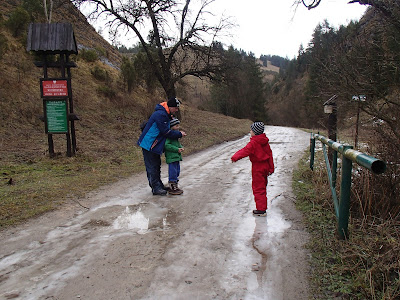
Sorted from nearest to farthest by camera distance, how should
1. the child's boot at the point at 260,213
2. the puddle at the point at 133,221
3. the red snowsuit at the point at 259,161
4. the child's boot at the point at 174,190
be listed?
the puddle at the point at 133,221 < the child's boot at the point at 260,213 < the red snowsuit at the point at 259,161 < the child's boot at the point at 174,190

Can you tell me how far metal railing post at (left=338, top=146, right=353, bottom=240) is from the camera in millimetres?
3271

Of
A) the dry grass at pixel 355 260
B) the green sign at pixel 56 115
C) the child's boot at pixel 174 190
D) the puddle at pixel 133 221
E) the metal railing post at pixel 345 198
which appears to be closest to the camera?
the dry grass at pixel 355 260

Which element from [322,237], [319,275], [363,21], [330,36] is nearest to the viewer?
[319,275]

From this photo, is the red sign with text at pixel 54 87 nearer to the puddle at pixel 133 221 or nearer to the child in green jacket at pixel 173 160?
the child in green jacket at pixel 173 160

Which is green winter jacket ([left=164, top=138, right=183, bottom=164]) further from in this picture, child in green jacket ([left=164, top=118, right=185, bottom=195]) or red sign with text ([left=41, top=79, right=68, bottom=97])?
red sign with text ([left=41, top=79, right=68, bottom=97])

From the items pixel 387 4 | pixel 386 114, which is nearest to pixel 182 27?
pixel 387 4

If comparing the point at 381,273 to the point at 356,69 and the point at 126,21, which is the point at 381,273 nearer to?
Answer: the point at 356,69

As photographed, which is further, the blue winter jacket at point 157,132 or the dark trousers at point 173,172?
the dark trousers at point 173,172

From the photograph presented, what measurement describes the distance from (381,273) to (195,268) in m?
1.60

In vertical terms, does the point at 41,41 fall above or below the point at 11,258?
above

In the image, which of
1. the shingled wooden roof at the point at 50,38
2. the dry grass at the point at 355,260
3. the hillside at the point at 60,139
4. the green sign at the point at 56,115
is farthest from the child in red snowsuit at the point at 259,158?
the shingled wooden roof at the point at 50,38

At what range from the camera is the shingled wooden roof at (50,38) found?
8531mm

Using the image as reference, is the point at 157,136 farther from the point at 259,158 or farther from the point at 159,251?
the point at 159,251

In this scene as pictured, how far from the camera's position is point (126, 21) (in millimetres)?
17609
